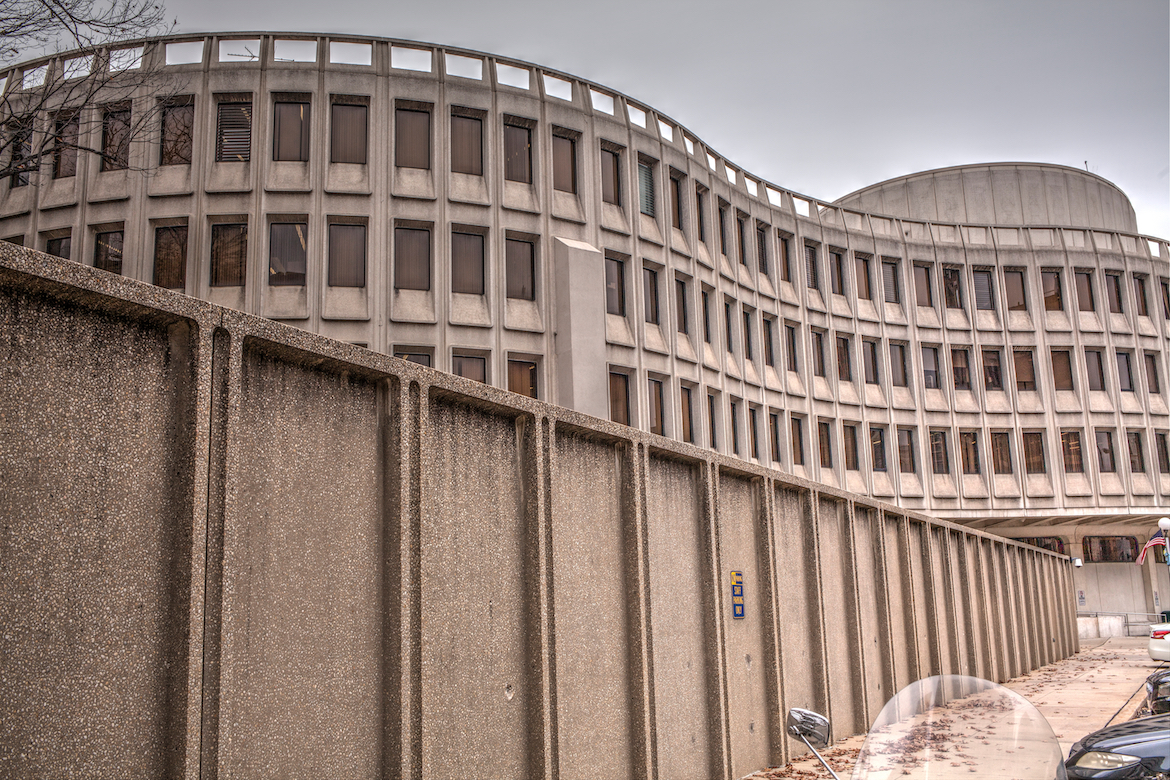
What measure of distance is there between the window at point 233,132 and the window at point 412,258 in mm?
4540

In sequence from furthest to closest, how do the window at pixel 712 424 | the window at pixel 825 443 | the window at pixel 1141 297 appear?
the window at pixel 1141 297 → the window at pixel 825 443 → the window at pixel 712 424

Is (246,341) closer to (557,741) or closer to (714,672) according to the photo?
(557,741)

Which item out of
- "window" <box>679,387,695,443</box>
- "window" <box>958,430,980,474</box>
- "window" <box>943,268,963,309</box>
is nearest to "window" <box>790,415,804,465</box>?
"window" <box>679,387,695,443</box>

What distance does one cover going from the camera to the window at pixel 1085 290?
4528 cm

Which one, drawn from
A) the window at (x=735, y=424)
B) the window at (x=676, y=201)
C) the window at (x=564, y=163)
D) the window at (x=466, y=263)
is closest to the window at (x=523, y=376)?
the window at (x=466, y=263)

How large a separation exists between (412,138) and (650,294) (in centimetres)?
867

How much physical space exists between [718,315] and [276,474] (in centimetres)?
2888

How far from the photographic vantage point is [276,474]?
15.1ft

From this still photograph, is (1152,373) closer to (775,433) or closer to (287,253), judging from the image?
(775,433)

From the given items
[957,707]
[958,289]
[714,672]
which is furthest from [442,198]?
[958,289]

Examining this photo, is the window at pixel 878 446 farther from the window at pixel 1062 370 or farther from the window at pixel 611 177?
the window at pixel 611 177

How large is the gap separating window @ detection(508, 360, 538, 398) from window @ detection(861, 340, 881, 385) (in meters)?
20.5

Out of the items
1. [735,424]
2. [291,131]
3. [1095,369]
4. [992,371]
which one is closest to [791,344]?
[735,424]

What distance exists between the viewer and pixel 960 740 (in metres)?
4.34
